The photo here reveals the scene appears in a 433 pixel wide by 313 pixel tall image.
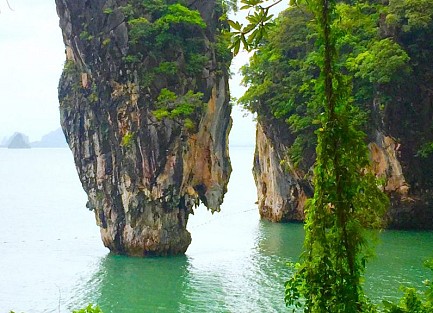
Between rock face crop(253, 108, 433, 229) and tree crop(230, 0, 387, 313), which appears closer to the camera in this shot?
tree crop(230, 0, 387, 313)

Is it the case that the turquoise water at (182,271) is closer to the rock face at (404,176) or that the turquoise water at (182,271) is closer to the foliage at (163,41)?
the rock face at (404,176)

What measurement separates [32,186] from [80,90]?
46408 mm

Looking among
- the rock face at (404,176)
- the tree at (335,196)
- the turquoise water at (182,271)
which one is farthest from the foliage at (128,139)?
the tree at (335,196)

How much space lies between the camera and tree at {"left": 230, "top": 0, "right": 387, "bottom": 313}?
9.50 feet

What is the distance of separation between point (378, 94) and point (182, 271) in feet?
30.8

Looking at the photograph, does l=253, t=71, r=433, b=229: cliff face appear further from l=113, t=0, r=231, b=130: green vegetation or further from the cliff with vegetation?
l=113, t=0, r=231, b=130: green vegetation

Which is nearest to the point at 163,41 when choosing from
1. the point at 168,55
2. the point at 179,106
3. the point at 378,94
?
the point at 168,55

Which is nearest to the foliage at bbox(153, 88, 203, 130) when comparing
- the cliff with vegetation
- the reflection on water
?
the cliff with vegetation

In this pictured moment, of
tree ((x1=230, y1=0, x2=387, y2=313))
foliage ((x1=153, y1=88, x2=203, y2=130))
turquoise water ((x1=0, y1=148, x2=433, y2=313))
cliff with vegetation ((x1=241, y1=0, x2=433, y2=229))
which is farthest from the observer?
cliff with vegetation ((x1=241, y1=0, x2=433, y2=229))

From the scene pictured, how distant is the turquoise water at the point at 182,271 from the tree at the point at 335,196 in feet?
16.0

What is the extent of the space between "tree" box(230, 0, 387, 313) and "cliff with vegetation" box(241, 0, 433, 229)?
596 inches

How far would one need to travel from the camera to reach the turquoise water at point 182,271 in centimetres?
1348

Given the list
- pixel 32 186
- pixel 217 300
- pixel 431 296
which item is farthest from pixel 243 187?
pixel 431 296

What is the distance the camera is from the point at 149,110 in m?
17.7
